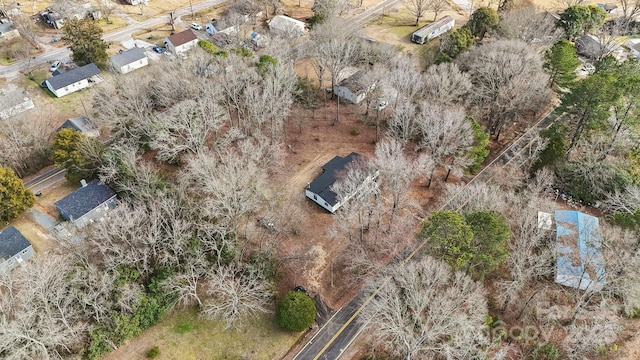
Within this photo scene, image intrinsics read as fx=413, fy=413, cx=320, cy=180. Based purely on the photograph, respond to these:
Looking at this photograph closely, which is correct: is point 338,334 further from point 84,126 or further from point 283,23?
point 283,23

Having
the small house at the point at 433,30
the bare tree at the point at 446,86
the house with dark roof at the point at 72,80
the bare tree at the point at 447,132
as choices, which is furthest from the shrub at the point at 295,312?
the small house at the point at 433,30

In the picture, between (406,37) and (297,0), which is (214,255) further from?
(297,0)

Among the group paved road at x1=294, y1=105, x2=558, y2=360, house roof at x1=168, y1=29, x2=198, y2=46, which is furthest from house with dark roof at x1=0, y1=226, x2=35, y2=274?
house roof at x1=168, y1=29, x2=198, y2=46

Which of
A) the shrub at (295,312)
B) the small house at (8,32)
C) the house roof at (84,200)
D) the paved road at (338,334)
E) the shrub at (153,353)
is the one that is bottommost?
the paved road at (338,334)

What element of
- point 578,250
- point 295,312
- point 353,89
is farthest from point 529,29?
point 295,312

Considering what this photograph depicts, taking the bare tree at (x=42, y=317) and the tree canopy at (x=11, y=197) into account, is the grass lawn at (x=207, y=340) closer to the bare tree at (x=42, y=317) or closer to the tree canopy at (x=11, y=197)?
the bare tree at (x=42, y=317)

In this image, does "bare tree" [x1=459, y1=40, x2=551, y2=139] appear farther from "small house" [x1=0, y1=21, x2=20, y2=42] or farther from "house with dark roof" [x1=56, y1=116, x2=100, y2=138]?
"small house" [x1=0, y1=21, x2=20, y2=42]

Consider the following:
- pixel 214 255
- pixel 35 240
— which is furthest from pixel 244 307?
pixel 35 240
